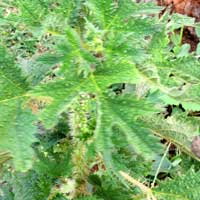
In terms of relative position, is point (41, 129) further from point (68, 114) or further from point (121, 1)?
point (121, 1)

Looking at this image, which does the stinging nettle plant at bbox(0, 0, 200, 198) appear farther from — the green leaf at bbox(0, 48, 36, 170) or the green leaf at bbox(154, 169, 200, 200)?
the green leaf at bbox(154, 169, 200, 200)

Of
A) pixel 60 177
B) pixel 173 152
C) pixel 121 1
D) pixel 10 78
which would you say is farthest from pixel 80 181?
pixel 173 152

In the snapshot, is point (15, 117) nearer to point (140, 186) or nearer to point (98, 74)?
point (98, 74)

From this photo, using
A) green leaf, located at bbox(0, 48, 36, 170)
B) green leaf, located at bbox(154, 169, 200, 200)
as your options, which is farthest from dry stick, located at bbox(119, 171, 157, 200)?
green leaf, located at bbox(0, 48, 36, 170)

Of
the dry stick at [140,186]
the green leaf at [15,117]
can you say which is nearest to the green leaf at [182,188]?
the dry stick at [140,186]

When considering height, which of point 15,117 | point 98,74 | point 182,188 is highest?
point 98,74

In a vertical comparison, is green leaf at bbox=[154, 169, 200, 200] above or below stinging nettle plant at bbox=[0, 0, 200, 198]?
below

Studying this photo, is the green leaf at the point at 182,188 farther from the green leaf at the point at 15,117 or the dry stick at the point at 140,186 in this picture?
the green leaf at the point at 15,117

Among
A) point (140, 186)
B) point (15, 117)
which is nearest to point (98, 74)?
point (15, 117)

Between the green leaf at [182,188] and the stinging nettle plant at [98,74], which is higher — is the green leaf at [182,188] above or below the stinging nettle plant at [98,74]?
below
